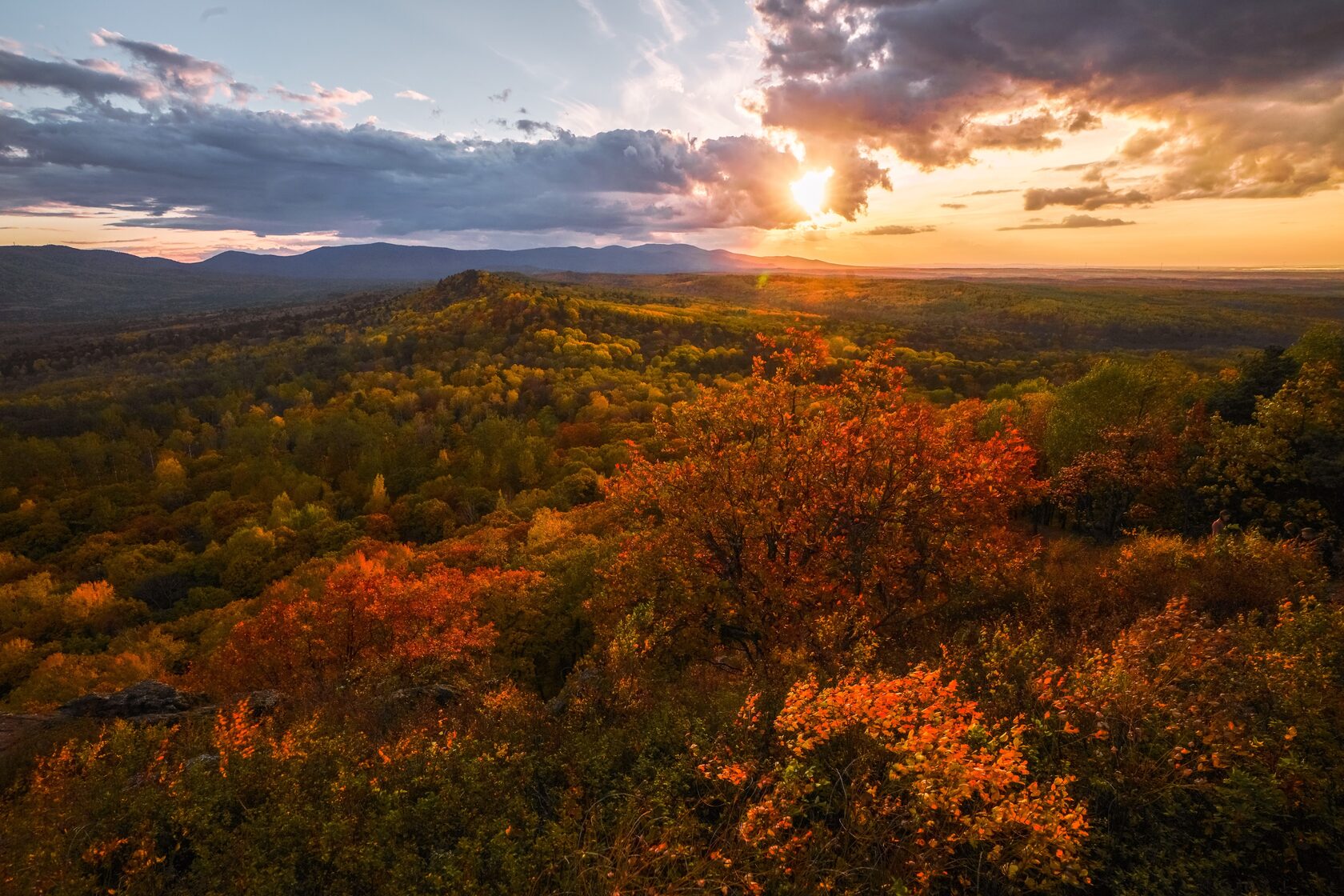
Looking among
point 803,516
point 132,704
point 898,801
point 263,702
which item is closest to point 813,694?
point 898,801

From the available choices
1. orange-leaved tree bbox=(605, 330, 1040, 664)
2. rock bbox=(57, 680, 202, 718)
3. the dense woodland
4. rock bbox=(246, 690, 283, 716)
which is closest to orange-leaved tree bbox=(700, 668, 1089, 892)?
the dense woodland

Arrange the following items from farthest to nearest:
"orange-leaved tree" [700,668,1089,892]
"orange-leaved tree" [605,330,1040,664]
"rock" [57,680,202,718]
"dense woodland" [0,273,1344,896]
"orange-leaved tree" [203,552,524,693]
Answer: "orange-leaved tree" [203,552,524,693]
"rock" [57,680,202,718]
"orange-leaved tree" [605,330,1040,664]
"dense woodland" [0,273,1344,896]
"orange-leaved tree" [700,668,1089,892]

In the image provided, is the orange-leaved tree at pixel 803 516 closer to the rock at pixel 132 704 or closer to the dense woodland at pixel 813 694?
the dense woodland at pixel 813 694

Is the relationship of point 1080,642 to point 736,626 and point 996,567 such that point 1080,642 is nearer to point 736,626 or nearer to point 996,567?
point 996,567

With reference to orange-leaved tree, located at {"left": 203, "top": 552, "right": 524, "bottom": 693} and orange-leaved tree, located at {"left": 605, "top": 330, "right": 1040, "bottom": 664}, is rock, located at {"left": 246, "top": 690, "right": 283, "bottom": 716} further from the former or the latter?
orange-leaved tree, located at {"left": 605, "top": 330, "right": 1040, "bottom": 664}

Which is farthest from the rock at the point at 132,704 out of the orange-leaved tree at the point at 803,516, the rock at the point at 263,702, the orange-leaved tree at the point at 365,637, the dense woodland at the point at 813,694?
the orange-leaved tree at the point at 803,516

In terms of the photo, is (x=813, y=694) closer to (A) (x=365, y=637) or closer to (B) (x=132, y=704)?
(B) (x=132, y=704)

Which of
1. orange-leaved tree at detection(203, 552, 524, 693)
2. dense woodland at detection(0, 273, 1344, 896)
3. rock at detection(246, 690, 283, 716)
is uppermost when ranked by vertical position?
dense woodland at detection(0, 273, 1344, 896)
